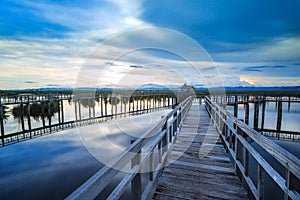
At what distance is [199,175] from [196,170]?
206 millimetres

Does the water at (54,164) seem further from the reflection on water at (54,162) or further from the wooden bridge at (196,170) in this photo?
the wooden bridge at (196,170)

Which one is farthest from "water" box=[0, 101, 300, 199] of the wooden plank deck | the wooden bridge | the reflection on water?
the wooden bridge

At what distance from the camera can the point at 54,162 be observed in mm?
8188

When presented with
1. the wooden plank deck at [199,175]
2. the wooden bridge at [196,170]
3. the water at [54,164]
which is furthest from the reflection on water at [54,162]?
the wooden bridge at [196,170]

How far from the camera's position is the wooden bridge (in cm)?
135

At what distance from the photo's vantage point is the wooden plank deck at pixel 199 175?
274 cm

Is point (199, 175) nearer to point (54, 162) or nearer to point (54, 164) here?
point (54, 164)

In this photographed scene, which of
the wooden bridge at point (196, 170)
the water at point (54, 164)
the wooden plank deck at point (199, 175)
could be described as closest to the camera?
the wooden bridge at point (196, 170)

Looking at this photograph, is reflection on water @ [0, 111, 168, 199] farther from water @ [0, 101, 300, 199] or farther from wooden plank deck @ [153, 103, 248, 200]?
wooden plank deck @ [153, 103, 248, 200]

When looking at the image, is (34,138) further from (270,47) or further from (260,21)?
(270,47)

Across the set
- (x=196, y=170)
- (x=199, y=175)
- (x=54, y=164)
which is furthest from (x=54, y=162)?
(x=199, y=175)

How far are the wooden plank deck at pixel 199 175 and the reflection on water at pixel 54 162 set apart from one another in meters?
2.90

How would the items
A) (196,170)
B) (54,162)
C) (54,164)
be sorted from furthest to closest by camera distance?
(54,162) → (54,164) → (196,170)

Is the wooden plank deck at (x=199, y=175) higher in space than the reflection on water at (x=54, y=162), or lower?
higher
